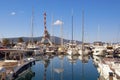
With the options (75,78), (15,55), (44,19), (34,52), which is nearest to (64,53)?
(34,52)

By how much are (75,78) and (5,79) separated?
1079 centimetres

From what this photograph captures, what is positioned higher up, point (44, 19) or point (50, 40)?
point (44, 19)

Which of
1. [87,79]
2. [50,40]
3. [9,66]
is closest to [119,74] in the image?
[87,79]

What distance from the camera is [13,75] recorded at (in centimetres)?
2764

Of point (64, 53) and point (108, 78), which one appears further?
point (64, 53)

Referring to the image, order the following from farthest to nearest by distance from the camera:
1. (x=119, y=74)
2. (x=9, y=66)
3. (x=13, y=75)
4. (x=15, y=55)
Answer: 1. (x=15, y=55)
2. (x=9, y=66)
3. (x=13, y=75)
4. (x=119, y=74)

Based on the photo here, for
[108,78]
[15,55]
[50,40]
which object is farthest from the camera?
[50,40]

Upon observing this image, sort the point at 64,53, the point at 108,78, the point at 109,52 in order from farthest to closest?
the point at 64,53 < the point at 109,52 < the point at 108,78

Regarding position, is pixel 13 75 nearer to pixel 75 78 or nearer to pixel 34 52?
pixel 75 78

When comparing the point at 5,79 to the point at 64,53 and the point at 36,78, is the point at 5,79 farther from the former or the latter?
the point at 64,53

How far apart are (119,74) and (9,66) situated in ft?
46.6

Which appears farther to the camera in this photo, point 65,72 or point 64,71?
point 64,71

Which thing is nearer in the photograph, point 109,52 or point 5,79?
point 5,79

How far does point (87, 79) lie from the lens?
30625mm
